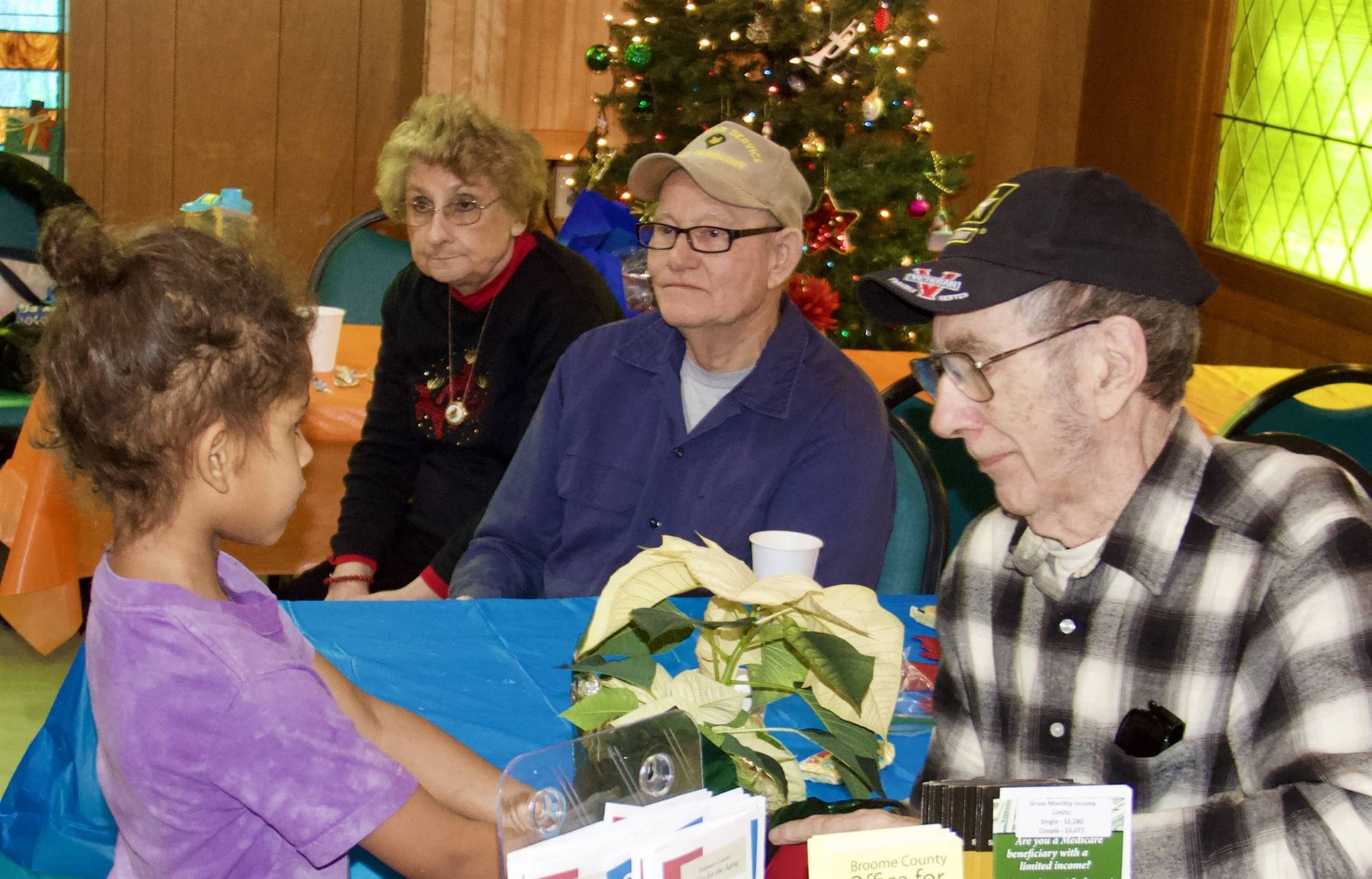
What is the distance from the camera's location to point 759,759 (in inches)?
45.3

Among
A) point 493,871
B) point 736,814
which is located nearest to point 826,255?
point 493,871

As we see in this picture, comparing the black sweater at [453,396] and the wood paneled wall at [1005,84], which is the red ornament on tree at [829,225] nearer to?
the black sweater at [453,396]

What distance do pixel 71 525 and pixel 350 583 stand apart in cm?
75

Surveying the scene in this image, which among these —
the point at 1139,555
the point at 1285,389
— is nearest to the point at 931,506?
the point at 1285,389

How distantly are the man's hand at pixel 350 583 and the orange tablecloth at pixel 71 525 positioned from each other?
0.25 meters

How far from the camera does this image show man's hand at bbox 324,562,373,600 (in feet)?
8.71

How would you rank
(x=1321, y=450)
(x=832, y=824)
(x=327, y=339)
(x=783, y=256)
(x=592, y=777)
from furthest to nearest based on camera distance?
1. (x=327, y=339)
2. (x=783, y=256)
3. (x=1321, y=450)
4. (x=832, y=824)
5. (x=592, y=777)

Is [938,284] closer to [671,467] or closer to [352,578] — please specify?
[671,467]

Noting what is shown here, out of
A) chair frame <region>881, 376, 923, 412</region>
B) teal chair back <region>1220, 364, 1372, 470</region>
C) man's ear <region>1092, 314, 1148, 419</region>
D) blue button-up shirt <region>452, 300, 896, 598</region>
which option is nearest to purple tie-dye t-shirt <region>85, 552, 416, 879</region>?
man's ear <region>1092, 314, 1148, 419</region>

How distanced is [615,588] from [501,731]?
Answer: 350 mm

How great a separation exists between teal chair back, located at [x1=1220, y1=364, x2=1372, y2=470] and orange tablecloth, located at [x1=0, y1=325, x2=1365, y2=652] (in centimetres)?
28

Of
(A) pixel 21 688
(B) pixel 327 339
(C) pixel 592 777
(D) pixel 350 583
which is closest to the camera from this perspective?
(C) pixel 592 777

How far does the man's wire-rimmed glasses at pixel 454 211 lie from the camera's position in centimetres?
271

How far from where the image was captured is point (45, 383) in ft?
4.13
